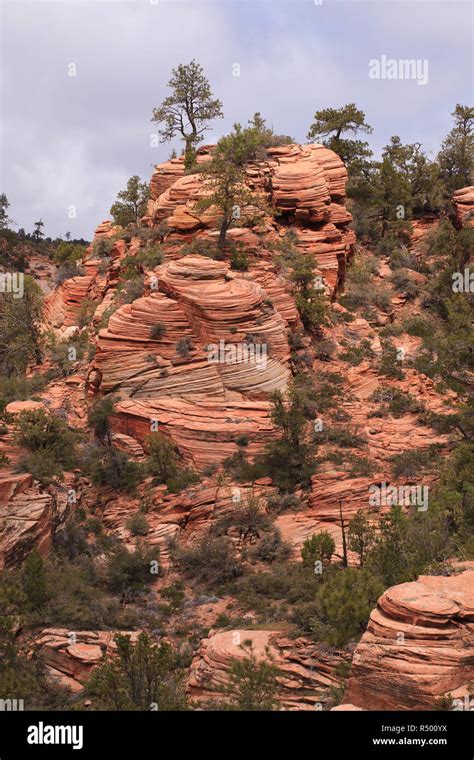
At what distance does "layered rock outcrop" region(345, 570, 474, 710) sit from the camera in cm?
1279

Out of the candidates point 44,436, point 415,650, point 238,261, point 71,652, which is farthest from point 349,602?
point 238,261

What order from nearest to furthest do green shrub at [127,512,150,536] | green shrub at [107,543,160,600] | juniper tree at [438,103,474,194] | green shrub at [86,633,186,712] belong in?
1. green shrub at [86,633,186,712]
2. green shrub at [107,543,160,600]
3. green shrub at [127,512,150,536]
4. juniper tree at [438,103,474,194]

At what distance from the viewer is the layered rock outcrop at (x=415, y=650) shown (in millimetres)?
12792

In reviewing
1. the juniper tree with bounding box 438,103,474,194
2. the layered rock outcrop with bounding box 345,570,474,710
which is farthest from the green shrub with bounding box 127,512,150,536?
the juniper tree with bounding box 438,103,474,194

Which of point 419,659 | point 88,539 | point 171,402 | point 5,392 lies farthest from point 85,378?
point 419,659

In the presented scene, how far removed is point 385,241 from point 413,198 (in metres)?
4.69

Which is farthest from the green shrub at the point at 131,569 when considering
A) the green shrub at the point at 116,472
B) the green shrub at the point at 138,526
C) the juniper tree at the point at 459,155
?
the juniper tree at the point at 459,155

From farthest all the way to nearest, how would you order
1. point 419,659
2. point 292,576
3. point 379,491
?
point 379,491
point 292,576
point 419,659

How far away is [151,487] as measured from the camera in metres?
28.4

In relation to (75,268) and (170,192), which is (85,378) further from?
(75,268)

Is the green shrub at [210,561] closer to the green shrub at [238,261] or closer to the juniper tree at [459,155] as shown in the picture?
the green shrub at [238,261]

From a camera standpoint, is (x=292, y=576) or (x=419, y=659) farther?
(x=292, y=576)

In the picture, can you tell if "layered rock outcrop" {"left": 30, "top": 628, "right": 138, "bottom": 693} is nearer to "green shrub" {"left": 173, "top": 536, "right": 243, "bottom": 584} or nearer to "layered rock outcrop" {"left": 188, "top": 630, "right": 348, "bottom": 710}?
"layered rock outcrop" {"left": 188, "top": 630, "right": 348, "bottom": 710}

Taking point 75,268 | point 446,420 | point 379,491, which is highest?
point 75,268
